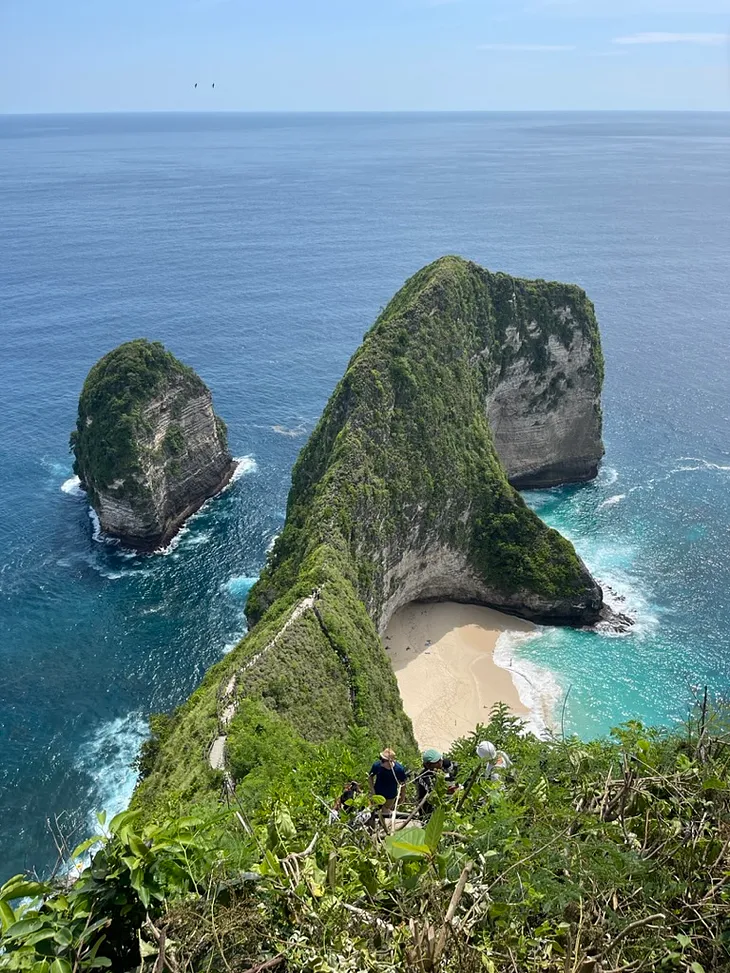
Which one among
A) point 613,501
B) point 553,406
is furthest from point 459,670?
point 553,406

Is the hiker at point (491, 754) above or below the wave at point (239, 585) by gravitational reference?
above

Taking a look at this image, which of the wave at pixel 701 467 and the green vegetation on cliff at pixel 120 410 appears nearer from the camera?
the green vegetation on cliff at pixel 120 410

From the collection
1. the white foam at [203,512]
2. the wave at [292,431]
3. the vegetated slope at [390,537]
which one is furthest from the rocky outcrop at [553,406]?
the white foam at [203,512]

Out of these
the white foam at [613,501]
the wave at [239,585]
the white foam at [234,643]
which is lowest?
the white foam at [234,643]

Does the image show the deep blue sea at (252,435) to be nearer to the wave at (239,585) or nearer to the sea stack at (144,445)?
the wave at (239,585)

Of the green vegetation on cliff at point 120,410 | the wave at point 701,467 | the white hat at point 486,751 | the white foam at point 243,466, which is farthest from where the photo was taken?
the white foam at point 243,466

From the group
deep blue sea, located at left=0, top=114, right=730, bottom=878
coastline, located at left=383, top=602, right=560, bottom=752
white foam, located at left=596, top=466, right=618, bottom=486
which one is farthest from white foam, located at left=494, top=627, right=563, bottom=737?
white foam, located at left=596, top=466, right=618, bottom=486

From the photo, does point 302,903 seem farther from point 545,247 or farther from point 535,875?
point 545,247

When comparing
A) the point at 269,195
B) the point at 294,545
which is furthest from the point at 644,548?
the point at 269,195
